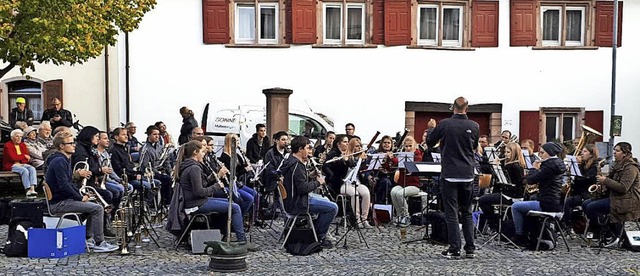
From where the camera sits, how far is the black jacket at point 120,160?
11.6m

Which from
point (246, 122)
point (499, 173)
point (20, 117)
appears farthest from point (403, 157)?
point (20, 117)

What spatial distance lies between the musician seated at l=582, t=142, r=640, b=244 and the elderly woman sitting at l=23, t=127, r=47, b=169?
9594 millimetres

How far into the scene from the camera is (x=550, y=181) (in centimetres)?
936

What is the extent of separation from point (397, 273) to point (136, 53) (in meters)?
12.1

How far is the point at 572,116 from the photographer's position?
65.2ft

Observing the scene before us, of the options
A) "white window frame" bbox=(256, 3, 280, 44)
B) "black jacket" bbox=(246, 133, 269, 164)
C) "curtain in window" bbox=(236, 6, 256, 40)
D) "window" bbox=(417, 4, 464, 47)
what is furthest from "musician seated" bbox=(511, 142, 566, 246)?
"curtain in window" bbox=(236, 6, 256, 40)

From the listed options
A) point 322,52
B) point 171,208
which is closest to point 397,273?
point 171,208

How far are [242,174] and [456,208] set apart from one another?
12.4 ft

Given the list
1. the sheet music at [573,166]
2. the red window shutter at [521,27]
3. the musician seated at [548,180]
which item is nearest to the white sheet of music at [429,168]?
the musician seated at [548,180]

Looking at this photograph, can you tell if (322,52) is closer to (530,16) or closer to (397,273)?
(530,16)

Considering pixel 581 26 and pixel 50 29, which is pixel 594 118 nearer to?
pixel 581 26

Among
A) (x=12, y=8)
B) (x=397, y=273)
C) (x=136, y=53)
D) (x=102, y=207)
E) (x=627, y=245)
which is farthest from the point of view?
(x=136, y=53)

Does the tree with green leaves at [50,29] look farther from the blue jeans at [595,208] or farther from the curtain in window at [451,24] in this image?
the curtain in window at [451,24]

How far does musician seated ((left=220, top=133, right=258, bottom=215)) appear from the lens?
1020 centimetres
